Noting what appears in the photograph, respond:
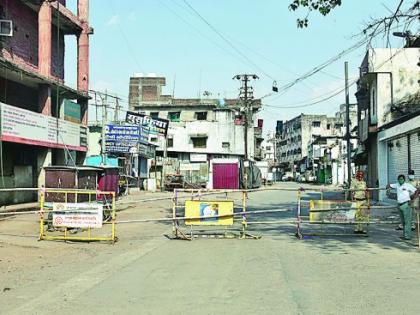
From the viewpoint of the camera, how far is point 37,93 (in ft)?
99.1

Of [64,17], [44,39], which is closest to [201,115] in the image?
[64,17]

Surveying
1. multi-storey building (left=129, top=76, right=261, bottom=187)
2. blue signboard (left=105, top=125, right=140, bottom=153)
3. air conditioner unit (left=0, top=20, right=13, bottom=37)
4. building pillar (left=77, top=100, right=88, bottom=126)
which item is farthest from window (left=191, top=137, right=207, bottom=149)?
air conditioner unit (left=0, top=20, right=13, bottom=37)

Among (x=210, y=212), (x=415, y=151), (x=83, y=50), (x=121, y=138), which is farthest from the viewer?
(x=121, y=138)

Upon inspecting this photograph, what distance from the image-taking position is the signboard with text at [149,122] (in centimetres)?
5441

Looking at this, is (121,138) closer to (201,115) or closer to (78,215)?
(201,115)

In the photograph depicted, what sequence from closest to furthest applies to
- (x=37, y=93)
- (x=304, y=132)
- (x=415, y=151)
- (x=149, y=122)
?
(x=415, y=151) → (x=37, y=93) → (x=149, y=122) → (x=304, y=132)

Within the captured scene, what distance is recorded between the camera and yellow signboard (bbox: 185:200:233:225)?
14.3 m

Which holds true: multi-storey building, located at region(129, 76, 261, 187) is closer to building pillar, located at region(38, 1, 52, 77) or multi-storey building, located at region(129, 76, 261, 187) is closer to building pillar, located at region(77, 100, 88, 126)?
building pillar, located at region(77, 100, 88, 126)

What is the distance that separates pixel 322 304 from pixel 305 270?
8.26 feet

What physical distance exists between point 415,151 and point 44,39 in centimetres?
1900

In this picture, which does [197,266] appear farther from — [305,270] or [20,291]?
[20,291]

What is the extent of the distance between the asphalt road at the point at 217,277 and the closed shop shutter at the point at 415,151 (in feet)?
34.8

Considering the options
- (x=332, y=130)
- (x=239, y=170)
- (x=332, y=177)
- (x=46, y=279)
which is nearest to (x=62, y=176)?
(x=46, y=279)

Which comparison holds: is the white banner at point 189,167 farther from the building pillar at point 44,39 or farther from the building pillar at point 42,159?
the building pillar at point 44,39
